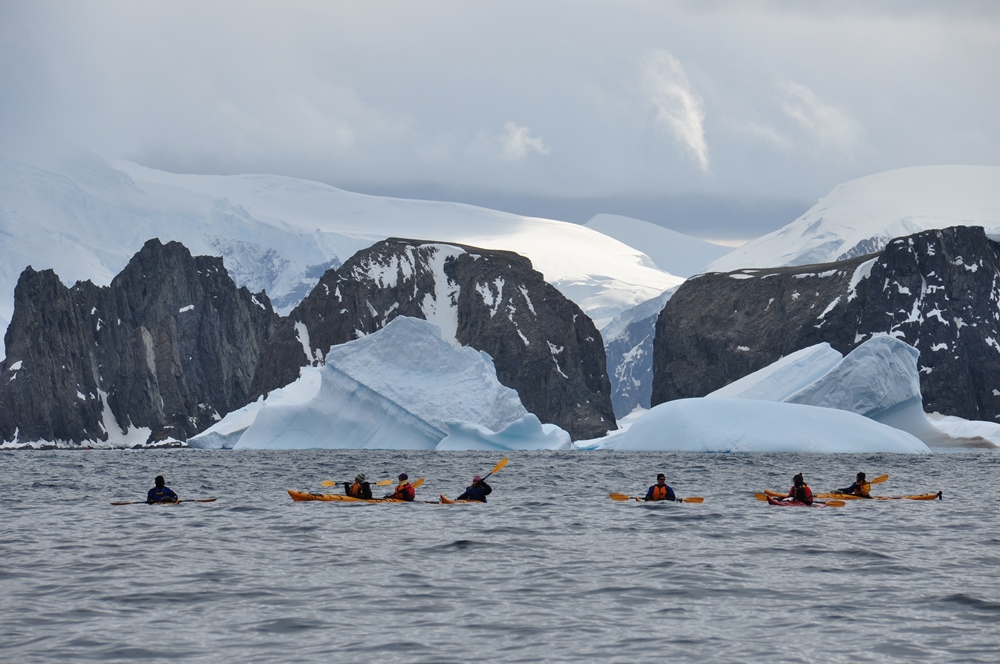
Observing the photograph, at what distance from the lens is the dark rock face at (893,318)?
168625 mm

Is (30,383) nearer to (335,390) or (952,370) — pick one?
(335,390)

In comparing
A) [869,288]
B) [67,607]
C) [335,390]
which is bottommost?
[67,607]

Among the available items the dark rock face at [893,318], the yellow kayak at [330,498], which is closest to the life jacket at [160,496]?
the yellow kayak at [330,498]

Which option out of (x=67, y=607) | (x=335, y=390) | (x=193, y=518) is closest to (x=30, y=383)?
(x=335, y=390)

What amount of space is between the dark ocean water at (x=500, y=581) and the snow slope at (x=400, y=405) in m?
49.9

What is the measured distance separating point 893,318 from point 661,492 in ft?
461

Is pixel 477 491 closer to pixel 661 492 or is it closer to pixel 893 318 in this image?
pixel 661 492

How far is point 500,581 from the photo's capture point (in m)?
23.7

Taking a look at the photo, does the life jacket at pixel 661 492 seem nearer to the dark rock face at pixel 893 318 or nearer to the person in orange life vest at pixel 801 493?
the person in orange life vest at pixel 801 493

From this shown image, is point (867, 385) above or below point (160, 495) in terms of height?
above

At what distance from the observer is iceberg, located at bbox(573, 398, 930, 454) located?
7569 cm

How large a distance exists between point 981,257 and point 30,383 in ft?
461

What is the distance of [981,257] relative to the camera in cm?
17625

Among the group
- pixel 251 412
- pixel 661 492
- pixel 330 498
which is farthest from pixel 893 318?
pixel 330 498
